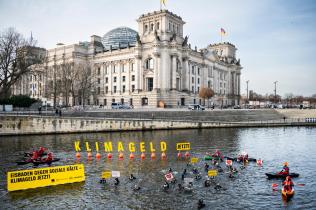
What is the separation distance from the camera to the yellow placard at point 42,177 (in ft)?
73.0

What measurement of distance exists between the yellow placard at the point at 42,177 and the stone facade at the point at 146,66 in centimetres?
6648

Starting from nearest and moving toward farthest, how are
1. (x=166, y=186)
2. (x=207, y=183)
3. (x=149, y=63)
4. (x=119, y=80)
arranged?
(x=166, y=186)
(x=207, y=183)
(x=149, y=63)
(x=119, y=80)

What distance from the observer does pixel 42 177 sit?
23.2m

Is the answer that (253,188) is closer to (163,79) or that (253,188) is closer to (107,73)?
(163,79)

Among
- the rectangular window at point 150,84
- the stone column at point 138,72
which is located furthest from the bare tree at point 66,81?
the rectangular window at point 150,84

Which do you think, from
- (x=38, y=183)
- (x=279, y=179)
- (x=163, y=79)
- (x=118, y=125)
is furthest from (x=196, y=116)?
(x=38, y=183)

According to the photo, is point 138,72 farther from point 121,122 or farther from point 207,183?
point 207,183

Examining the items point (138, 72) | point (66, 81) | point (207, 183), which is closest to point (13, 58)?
point (66, 81)

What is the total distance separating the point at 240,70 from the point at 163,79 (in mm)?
74049

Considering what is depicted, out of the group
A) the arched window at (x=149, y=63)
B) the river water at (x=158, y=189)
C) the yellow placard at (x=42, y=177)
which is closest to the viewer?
the river water at (x=158, y=189)

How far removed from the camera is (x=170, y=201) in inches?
802

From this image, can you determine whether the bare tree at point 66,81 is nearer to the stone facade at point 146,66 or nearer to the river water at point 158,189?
the stone facade at point 146,66

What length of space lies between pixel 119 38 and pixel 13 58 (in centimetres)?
6147

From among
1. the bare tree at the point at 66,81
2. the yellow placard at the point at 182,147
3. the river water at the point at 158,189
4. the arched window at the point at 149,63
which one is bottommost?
the river water at the point at 158,189
